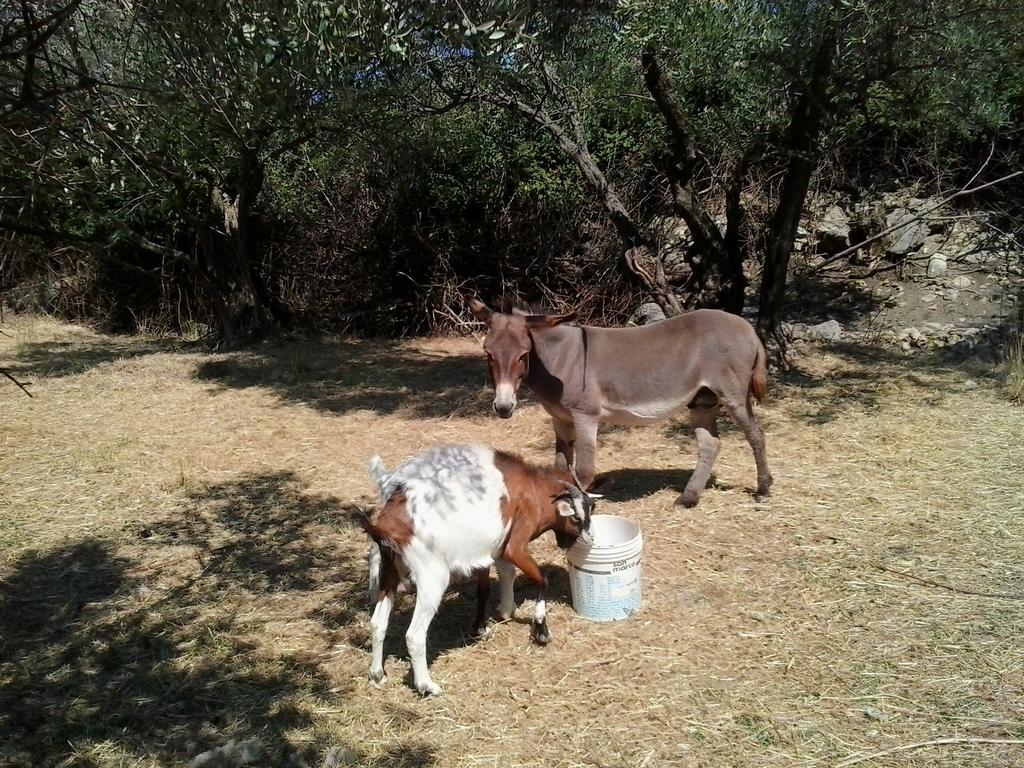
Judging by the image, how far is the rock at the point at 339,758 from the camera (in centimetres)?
313

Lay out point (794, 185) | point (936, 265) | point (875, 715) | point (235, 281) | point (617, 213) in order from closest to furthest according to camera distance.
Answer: point (875, 715), point (794, 185), point (617, 213), point (936, 265), point (235, 281)

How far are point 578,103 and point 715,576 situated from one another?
8.93 meters

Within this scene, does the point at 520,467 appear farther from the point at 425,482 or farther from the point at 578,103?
the point at 578,103

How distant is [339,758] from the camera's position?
124 inches

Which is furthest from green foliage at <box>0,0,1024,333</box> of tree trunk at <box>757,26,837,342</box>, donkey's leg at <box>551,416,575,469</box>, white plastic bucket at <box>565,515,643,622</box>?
white plastic bucket at <box>565,515,643,622</box>

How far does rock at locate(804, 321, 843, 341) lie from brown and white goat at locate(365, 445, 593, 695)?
7.45 m

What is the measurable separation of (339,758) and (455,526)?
1.04 meters

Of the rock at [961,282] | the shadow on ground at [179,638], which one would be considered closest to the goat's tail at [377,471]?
the shadow on ground at [179,638]

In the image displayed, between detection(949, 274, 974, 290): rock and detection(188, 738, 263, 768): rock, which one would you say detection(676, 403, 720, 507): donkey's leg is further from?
detection(949, 274, 974, 290): rock

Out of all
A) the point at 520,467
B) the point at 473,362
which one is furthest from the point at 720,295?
the point at 520,467

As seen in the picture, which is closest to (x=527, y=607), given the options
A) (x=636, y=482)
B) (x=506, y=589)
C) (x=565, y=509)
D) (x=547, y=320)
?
(x=506, y=589)

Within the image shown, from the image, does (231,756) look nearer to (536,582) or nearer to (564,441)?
(536,582)

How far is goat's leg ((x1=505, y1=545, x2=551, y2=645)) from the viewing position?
3.84 metres

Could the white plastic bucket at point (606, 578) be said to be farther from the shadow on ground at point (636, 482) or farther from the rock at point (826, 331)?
the rock at point (826, 331)
